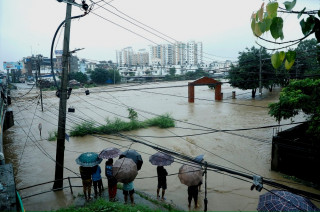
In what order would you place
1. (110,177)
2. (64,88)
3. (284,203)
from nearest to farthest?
(284,203), (110,177), (64,88)

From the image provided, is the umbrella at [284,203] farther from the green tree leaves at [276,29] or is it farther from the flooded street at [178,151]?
the green tree leaves at [276,29]

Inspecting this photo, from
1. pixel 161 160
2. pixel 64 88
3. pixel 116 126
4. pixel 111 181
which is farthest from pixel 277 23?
pixel 116 126

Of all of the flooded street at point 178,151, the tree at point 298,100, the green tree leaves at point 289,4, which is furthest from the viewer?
the tree at point 298,100

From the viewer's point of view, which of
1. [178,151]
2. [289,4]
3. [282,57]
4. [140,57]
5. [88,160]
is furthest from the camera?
[140,57]

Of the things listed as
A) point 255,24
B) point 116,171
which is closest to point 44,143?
point 116,171

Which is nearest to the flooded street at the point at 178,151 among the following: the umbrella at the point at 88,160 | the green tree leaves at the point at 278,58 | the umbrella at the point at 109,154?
the umbrella at the point at 109,154

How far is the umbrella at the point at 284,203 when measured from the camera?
15.4ft

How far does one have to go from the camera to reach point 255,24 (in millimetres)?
1484

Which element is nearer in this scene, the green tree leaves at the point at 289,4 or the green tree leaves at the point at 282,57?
the green tree leaves at the point at 289,4

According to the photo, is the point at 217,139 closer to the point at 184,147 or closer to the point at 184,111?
the point at 184,147

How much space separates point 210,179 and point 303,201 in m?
5.03

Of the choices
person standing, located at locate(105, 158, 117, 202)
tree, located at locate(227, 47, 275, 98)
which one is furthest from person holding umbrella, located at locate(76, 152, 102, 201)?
tree, located at locate(227, 47, 275, 98)

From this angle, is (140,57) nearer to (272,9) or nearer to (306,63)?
(306,63)

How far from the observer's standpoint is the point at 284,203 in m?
4.81
